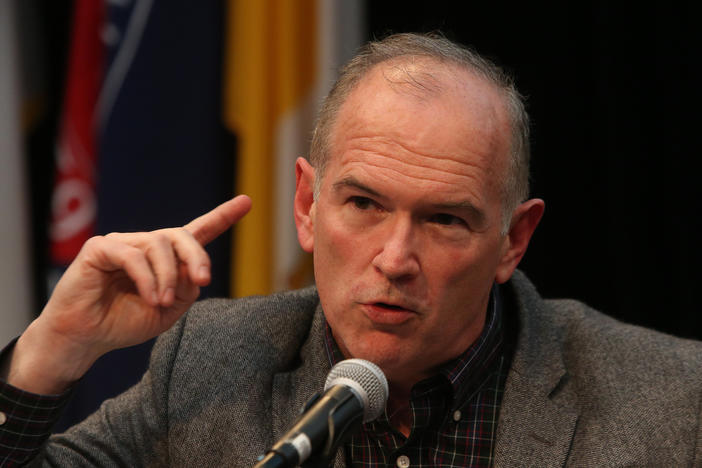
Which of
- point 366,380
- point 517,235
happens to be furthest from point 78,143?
point 366,380

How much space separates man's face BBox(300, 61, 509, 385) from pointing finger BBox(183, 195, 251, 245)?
0.63 feet

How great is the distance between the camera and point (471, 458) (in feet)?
6.18

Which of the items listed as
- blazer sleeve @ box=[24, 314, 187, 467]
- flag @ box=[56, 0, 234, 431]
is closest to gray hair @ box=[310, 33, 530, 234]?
blazer sleeve @ box=[24, 314, 187, 467]

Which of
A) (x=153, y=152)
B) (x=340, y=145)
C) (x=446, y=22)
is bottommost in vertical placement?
(x=153, y=152)

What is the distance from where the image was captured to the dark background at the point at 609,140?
278 centimetres

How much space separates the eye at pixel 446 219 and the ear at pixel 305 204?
336mm

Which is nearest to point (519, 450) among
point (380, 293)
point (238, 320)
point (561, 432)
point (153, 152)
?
point (561, 432)

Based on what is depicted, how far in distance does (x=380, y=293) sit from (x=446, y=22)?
168 centimetres

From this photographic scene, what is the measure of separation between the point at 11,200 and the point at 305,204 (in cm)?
179

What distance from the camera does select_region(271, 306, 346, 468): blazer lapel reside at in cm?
193

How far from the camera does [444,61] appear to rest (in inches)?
73.4

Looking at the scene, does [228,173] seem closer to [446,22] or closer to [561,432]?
[446,22]

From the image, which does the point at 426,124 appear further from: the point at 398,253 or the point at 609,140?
the point at 609,140

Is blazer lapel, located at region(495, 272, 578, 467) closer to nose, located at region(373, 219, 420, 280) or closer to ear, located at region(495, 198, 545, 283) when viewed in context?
ear, located at region(495, 198, 545, 283)
